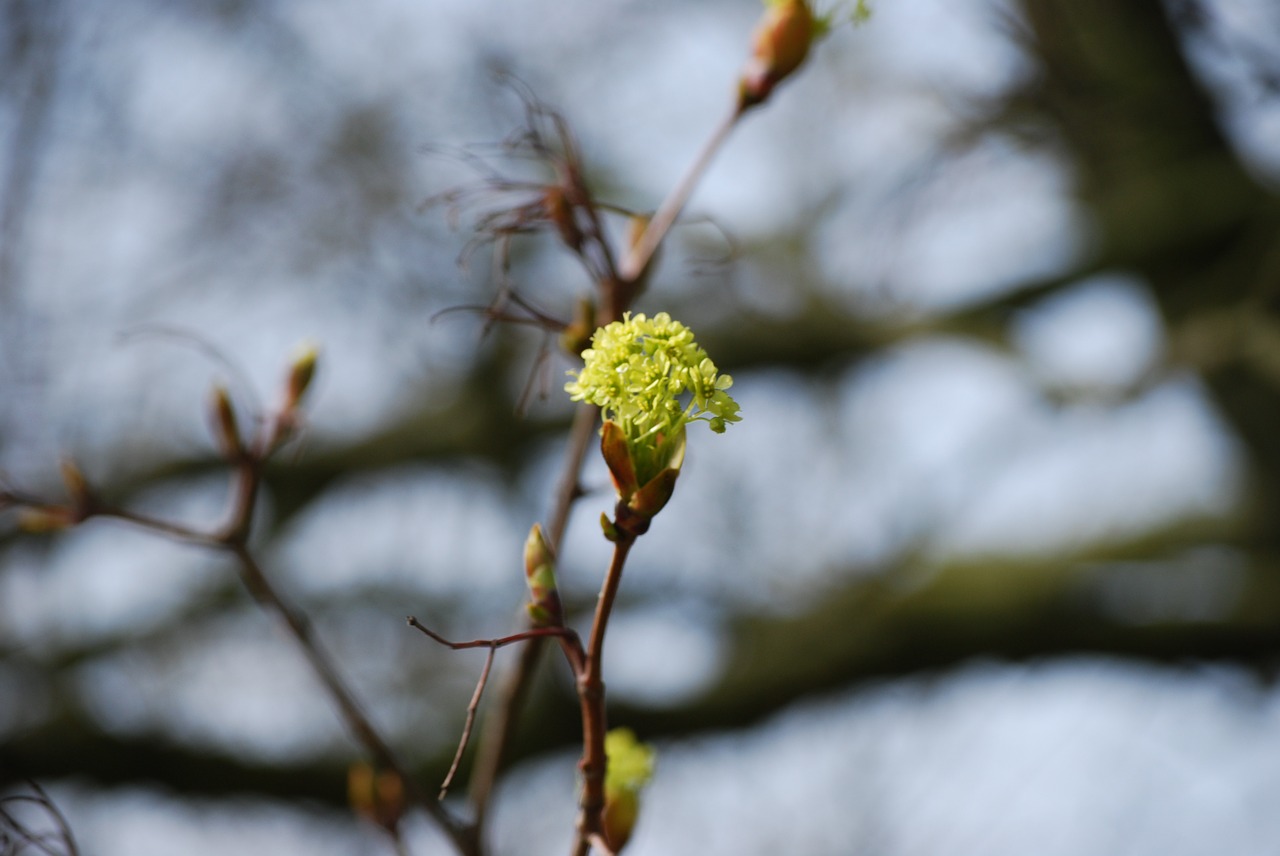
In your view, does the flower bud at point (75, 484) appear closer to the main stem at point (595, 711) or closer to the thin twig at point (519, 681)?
the thin twig at point (519, 681)

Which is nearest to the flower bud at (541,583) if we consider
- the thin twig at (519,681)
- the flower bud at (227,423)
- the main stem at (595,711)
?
the main stem at (595,711)

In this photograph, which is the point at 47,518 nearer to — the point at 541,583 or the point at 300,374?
the point at 300,374

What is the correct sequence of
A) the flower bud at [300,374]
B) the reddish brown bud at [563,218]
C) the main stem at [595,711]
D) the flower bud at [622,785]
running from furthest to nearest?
1. the flower bud at [300,374]
2. the reddish brown bud at [563,218]
3. the flower bud at [622,785]
4. the main stem at [595,711]

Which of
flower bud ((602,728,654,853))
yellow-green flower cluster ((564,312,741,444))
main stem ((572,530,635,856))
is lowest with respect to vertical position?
flower bud ((602,728,654,853))

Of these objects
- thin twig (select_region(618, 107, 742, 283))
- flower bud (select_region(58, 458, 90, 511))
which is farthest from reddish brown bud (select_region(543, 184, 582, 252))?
flower bud (select_region(58, 458, 90, 511))

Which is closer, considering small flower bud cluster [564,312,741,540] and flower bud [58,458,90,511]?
small flower bud cluster [564,312,741,540]

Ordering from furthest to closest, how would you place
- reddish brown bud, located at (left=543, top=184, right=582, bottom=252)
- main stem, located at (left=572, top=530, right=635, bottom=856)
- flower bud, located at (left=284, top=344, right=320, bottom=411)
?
flower bud, located at (left=284, top=344, right=320, bottom=411) → reddish brown bud, located at (left=543, top=184, right=582, bottom=252) → main stem, located at (left=572, top=530, right=635, bottom=856)

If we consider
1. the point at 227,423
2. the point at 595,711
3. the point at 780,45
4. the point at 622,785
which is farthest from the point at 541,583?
the point at 780,45

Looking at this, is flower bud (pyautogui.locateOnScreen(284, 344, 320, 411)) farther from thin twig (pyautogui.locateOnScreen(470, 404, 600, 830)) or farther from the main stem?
the main stem
